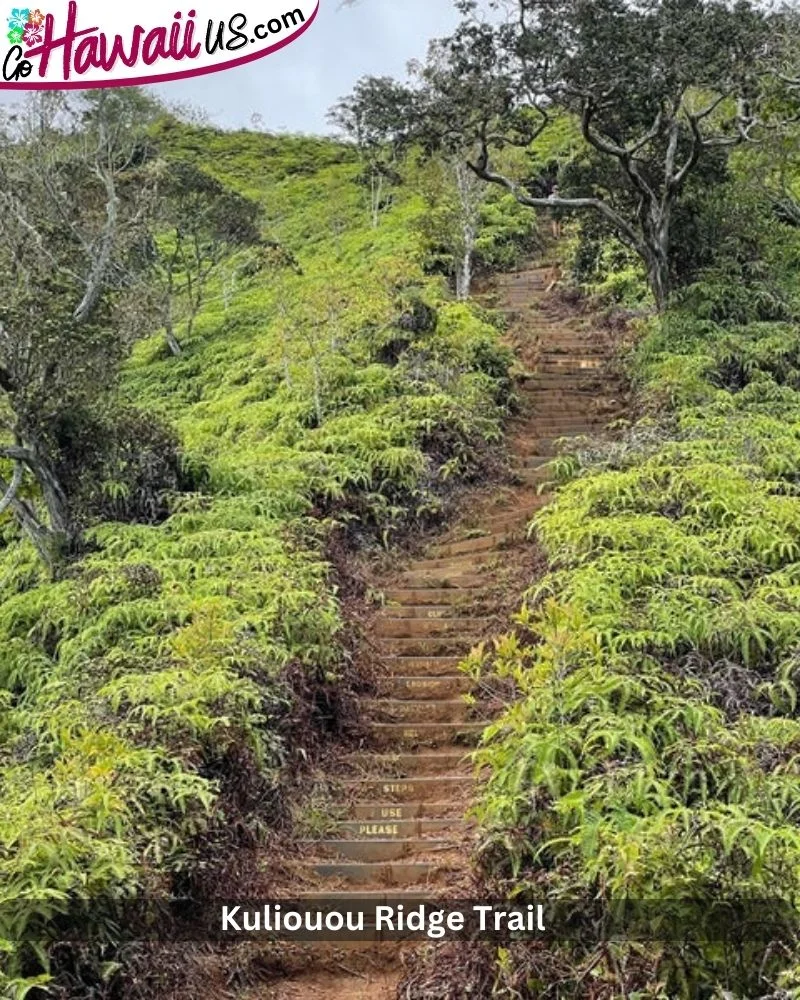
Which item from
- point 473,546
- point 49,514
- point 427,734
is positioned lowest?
point 427,734

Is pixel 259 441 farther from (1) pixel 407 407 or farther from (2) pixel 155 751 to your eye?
(2) pixel 155 751

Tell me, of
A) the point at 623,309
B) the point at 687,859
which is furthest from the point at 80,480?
the point at 623,309

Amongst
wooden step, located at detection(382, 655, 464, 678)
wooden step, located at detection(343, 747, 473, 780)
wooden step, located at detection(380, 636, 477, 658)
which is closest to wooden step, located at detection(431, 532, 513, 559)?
wooden step, located at detection(380, 636, 477, 658)

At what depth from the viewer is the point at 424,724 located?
7.49 m

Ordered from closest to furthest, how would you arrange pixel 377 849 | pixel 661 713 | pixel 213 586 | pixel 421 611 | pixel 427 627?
pixel 661 713, pixel 377 849, pixel 213 586, pixel 427 627, pixel 421 611

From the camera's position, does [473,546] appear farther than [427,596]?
Yes

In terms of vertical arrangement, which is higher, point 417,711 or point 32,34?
point 32,34

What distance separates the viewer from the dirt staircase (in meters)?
5.52

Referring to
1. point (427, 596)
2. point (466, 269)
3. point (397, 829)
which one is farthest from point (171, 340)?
point (397, 829)

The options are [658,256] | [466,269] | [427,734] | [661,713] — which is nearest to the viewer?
[661,713]

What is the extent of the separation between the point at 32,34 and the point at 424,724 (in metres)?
9.10

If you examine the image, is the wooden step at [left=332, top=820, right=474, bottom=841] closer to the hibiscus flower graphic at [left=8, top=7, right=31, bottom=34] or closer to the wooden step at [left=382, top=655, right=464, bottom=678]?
the wooden step at [left=382, top=655, right=464, bottom=678]

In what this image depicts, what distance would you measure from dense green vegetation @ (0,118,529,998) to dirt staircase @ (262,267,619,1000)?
469mm

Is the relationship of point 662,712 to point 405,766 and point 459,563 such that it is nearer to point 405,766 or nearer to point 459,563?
point 405,766
